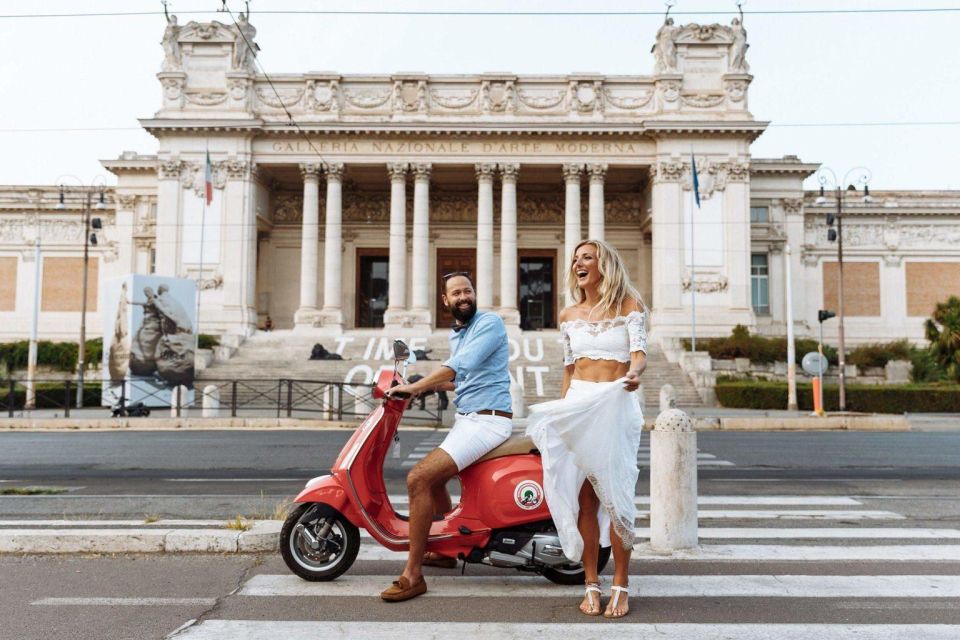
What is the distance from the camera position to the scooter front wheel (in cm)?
511

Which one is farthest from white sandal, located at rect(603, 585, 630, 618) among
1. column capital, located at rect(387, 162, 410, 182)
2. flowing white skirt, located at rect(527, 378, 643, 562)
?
column capital, located at rect(387, 162, 410, 182)

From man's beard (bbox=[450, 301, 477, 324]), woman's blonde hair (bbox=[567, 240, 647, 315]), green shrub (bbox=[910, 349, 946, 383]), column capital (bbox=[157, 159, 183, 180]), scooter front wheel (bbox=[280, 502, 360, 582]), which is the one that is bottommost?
scooter front wheel (bbox=[280, 502, 360, 582])

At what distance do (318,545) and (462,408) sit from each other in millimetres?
1282

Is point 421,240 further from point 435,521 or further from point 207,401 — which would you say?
point 435,521

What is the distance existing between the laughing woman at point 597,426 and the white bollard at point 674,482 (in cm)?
131

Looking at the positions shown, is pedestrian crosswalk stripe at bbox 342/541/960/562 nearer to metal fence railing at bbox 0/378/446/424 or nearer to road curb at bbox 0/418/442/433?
road curb at bbox 0/418/442/433

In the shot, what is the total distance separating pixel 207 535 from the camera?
6.12 metres

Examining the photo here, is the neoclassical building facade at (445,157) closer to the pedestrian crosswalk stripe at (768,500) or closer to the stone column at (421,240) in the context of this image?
the stone column at (421,240)

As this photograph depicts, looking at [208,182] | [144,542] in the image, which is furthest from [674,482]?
[208,182]

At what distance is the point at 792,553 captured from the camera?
602 centimetres

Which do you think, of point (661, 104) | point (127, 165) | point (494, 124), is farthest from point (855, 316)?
point (127, 165)

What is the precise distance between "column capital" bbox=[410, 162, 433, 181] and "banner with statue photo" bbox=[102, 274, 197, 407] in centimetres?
1876

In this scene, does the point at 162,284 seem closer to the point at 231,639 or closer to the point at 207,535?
the point at 207,535

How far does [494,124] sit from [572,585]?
37.1 metres
